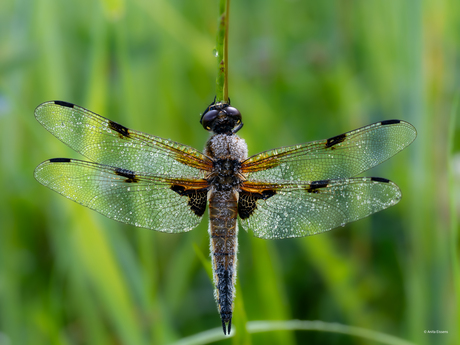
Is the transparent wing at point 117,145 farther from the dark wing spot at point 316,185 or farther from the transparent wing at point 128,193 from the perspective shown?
the dark wing spot at point 316,185

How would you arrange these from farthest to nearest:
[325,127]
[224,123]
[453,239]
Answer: [325,127] → [224,123] → [453,239]

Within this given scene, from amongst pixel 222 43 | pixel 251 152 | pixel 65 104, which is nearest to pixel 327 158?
pixel 251 152

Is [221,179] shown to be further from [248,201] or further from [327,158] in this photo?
[327,158]

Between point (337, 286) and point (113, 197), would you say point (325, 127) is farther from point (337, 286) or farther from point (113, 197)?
point (113, 197)

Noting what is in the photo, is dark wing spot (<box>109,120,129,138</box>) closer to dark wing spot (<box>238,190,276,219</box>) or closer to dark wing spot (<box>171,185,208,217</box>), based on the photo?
dark wing spot (<box>171,185,208,217</box>)

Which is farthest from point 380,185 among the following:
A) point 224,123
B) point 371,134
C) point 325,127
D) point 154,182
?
point 325,127
